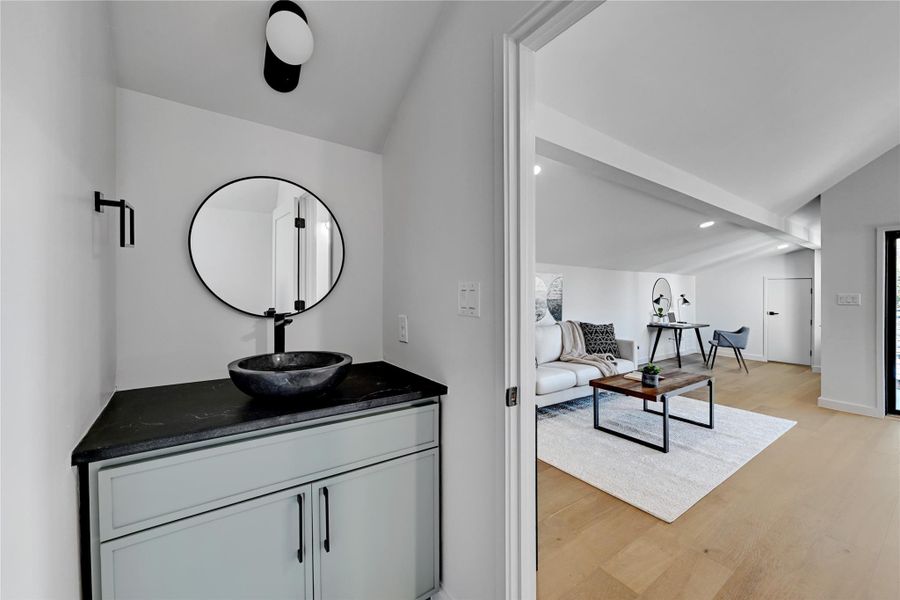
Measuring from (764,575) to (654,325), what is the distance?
18.4ft

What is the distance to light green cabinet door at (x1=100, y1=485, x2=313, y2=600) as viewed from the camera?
979 mm

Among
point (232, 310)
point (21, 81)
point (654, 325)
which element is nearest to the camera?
point (21, 81)

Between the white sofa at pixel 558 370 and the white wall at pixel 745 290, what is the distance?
406cm

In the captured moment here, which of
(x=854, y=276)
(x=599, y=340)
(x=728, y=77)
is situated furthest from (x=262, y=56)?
(x=854, y=276)

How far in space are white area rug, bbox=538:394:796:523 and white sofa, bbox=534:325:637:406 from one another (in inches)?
7.2

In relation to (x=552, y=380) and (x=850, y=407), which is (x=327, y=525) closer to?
(x=552, y=380)

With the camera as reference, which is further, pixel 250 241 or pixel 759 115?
pixel 759 115

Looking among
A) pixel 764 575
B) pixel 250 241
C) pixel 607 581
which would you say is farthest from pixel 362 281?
pixel 764 575

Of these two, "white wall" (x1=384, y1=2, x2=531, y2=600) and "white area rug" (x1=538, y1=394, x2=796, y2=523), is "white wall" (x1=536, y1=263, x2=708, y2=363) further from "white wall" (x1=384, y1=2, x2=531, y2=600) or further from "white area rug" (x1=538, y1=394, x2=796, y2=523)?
"white wall" (x1=384, y1=2, x2=531, y2=600)

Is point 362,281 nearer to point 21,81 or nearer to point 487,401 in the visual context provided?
point 487,401

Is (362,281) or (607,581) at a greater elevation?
(362,281)

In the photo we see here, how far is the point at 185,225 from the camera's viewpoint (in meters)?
1.56

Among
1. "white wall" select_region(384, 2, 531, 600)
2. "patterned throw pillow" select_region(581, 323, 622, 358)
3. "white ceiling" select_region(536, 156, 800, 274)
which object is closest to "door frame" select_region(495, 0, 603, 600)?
"white wall" select_region(384, 2, 531, 600)

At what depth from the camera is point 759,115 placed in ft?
8.71
